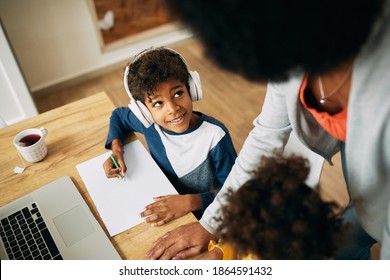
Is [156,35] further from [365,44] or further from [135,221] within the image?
[365,44]

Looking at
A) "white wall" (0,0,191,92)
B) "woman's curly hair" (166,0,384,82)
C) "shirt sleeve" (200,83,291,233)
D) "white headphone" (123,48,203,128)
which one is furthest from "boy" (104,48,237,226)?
"white wall" (0,0,191,92)

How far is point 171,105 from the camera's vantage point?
106cm

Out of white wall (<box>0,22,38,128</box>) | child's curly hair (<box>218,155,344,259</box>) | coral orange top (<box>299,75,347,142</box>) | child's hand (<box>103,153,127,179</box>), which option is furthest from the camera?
white wall (<box>0,22,38,128</box>)

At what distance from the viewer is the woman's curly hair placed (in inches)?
14.9

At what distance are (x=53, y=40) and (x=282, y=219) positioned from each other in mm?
2456

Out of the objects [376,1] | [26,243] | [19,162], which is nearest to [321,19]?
[376,1]

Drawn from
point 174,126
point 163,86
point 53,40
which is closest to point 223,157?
point 174,126

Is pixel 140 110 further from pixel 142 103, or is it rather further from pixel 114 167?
pixel 114 167

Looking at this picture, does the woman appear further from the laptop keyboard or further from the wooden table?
the laptop keyboard

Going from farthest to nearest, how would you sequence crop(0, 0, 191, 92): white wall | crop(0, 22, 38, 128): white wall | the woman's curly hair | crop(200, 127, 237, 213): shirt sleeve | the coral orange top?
crop(0, 0, 191, 92): white wall → crop(0, 22, 38, 128): white wall → crop(200, 127, 237, 213): shirt sleeve → the coral orange top → the woman's curly hair

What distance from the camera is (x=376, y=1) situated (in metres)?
0.41

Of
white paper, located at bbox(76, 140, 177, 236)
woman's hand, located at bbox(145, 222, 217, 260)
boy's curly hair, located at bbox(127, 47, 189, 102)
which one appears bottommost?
woman's hand, located at bbox(145, 222, 217, 260)

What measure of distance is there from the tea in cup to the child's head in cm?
31

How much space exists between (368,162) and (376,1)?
276mm
